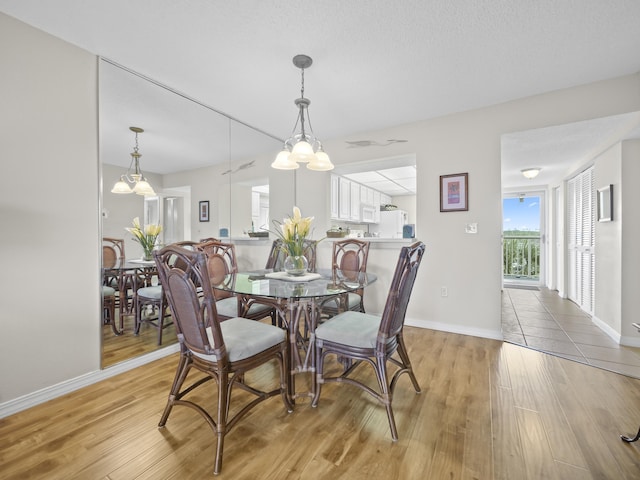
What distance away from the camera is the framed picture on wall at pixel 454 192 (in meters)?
3.13

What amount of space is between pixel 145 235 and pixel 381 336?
84.2 inches

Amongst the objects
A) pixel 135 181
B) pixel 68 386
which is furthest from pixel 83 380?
pixel 135 181

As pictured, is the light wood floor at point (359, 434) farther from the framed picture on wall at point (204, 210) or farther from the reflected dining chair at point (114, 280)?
the framed picture on wall at point (204, 210)

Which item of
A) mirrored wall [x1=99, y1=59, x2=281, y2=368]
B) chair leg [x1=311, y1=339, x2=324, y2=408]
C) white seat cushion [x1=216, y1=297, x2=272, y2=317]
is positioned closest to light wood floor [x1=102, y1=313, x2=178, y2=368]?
mirrored wall [x1=99, y1=59, x2=281, y2=368]

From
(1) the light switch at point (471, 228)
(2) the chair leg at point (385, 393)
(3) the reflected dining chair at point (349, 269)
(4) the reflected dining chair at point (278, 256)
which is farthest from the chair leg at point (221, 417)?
(1) the light switch at point (471, 228)

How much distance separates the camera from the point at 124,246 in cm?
238

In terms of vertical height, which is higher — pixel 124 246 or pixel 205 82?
pixel 205 82

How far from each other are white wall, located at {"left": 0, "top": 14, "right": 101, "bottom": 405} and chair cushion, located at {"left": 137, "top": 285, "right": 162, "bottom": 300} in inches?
18.1

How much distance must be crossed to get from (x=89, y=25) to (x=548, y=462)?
3.57 metres

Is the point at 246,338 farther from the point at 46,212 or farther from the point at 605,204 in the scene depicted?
the point at 605,204

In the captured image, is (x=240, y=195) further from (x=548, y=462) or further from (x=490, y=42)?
(x=548, y=462)

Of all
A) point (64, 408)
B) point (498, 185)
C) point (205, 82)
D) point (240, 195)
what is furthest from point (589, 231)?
point (64, 408)

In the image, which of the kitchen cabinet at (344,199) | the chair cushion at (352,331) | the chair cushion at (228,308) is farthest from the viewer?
the kitchen cabinet at (344,199)

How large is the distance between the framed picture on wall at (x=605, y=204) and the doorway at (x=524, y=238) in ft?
9.71
